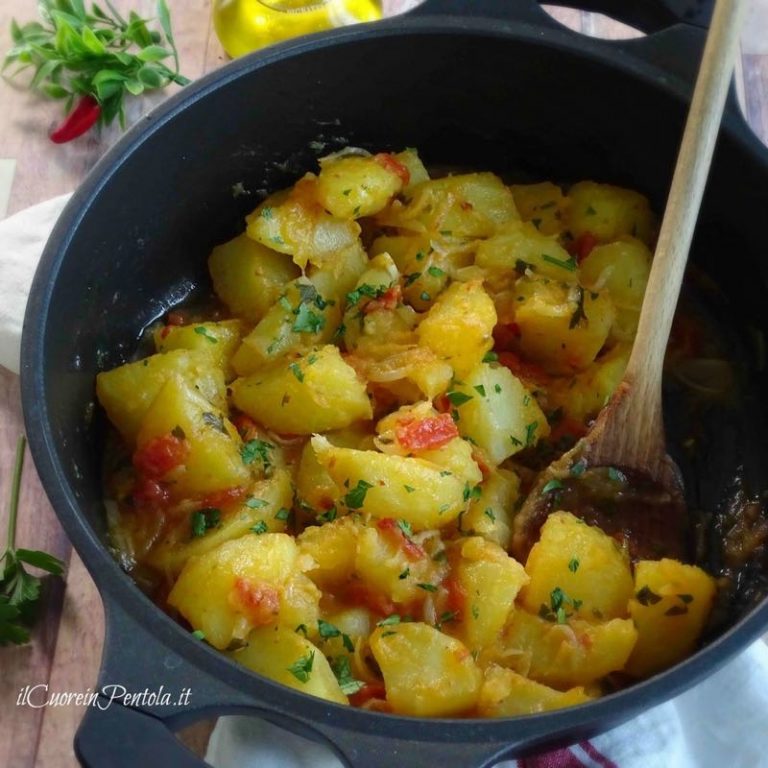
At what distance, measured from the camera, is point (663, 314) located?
→ 5.50 feet

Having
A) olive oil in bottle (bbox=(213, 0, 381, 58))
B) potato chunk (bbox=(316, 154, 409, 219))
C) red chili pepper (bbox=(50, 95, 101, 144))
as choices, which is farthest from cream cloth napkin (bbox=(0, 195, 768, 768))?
olive oil in bottle (bbox=(213, 0, 381, 58))

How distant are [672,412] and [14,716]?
1281 mm

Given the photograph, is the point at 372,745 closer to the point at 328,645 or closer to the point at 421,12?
the point at 328,645

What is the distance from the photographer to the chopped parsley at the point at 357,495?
158cm

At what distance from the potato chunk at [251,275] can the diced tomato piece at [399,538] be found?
54 cm

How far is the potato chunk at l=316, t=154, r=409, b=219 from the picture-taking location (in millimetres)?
1896

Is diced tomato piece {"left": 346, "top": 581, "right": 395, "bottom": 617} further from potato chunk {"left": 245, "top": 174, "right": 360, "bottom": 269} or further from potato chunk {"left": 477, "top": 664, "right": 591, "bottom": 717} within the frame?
potato chunk {"left": 245, "top": 174, "right": 360, "bottom": 269}

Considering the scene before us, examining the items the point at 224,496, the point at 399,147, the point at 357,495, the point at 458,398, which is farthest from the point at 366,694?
the point at 399,147

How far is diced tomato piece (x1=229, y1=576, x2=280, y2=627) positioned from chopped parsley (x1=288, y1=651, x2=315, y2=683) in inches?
2.9

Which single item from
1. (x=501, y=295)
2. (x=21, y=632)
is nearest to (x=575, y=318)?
(x=501, y=295)

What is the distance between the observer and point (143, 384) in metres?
1.75

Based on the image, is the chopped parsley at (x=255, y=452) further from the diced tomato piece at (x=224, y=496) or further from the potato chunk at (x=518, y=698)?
the potato chunk at (x=518, y=698)

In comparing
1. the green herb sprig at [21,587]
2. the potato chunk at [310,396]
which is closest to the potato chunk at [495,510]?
the potato chunk at [310,396]

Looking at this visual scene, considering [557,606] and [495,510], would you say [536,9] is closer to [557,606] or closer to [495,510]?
[495,510]
